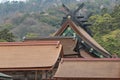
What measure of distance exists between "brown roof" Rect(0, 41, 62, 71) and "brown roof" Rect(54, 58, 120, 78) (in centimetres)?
71

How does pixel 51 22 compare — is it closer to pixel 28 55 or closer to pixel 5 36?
pixel 5 36

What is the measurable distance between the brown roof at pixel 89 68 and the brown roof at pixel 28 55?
711 millimetres

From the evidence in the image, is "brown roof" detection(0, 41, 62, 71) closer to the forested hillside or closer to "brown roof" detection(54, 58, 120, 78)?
"brown roof" detection(54, 58, 120, 78)

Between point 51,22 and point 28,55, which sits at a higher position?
point 28,55

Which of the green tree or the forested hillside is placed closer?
the green tree

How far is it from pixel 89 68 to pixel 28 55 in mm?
3628

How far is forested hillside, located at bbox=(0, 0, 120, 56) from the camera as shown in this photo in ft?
162

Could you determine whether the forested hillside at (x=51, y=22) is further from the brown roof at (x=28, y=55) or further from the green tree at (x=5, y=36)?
the brown roof at (x=28, y=55)

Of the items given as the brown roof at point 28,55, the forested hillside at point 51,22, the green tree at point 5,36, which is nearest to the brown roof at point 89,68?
the brown roof at point 28,55

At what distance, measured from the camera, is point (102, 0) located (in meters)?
119

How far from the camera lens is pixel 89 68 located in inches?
771

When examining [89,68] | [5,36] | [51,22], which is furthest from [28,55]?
[51,22]

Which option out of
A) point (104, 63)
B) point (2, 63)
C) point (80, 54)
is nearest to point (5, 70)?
point (2, 63)

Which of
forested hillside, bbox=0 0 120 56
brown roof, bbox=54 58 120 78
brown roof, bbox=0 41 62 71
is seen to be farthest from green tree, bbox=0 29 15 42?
brown roof, bbox=54 58 120 78
